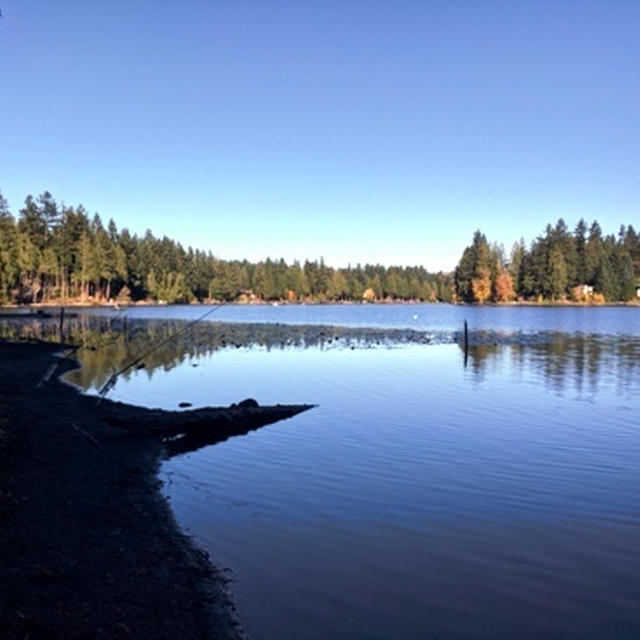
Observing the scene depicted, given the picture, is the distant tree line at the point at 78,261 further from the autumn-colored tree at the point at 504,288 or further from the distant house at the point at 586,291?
the distant house at the point at 586,291

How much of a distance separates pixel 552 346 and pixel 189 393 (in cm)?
3343

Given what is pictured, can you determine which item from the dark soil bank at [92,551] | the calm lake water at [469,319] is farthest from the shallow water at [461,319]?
the dark soil bank at [92,551]

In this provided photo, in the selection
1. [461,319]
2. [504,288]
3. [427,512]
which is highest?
[504,288]

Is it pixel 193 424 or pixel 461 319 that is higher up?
pixel 461 319

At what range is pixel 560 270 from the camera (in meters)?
159

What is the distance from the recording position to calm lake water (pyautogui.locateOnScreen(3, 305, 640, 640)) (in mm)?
7562

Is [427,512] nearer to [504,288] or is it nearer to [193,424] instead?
[193,424]

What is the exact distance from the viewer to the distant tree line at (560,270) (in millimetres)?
162875

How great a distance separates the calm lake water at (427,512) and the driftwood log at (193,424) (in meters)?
0.59

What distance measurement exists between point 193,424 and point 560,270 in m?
157

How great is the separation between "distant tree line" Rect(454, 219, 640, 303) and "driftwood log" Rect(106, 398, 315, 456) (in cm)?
15101

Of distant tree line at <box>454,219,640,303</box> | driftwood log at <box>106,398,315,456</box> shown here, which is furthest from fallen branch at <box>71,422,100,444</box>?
distant tree line at <box>454,219,640,303</box>

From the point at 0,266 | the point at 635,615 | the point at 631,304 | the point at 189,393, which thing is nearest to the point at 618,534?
the point at 635,615

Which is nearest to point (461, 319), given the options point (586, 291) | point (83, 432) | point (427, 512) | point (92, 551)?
point (586, 291)
